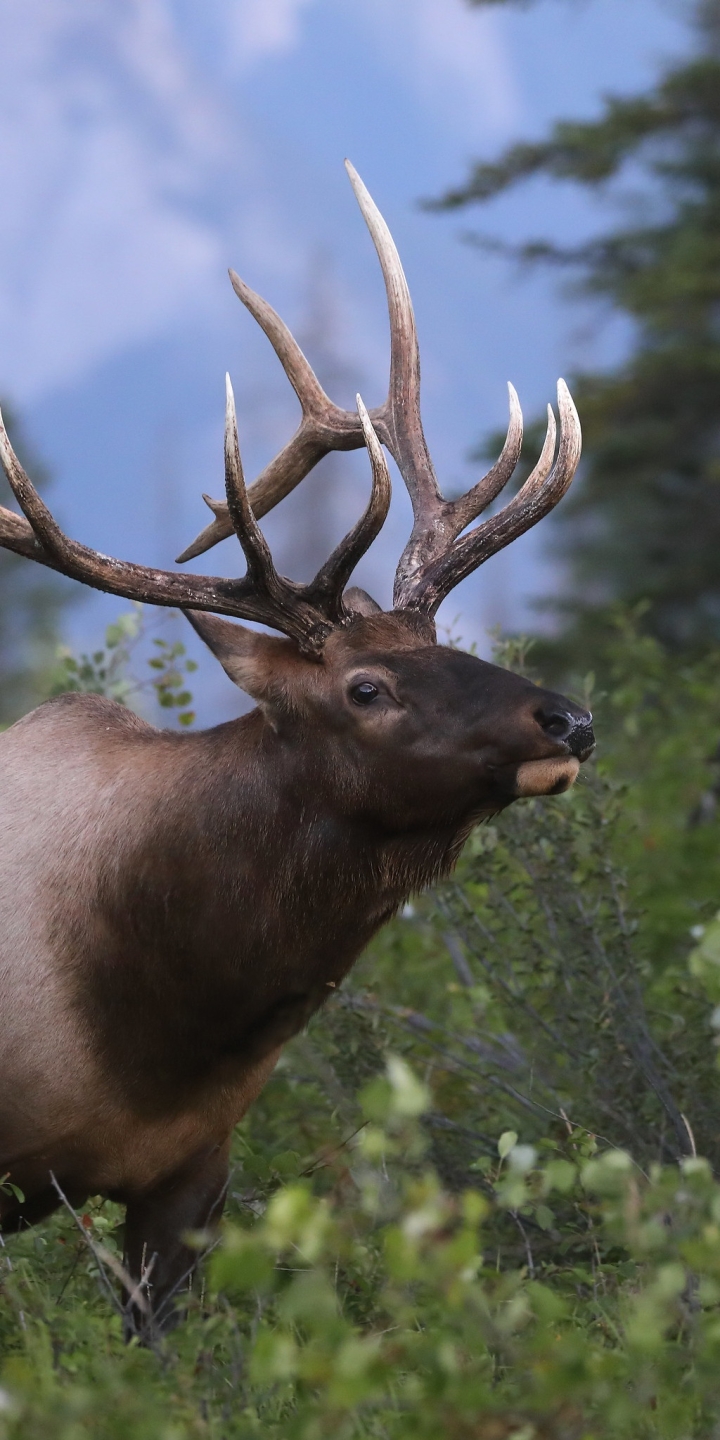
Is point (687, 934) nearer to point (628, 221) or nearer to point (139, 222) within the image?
point (628, 221)

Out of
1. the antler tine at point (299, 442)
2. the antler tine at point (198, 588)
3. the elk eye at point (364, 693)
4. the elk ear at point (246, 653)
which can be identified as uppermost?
the antler tine at point (299, 442)

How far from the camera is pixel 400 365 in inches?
181

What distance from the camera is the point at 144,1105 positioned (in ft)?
11.8

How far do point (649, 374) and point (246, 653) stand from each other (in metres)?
8.73

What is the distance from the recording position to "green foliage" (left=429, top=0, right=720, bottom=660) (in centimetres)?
1009

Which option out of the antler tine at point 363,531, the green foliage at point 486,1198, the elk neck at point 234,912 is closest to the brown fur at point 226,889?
the elk neck at point 234,912

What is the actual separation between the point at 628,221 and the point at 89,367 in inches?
5187

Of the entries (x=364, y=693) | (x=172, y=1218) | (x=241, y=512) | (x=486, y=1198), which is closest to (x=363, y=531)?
(x=241, y=512)

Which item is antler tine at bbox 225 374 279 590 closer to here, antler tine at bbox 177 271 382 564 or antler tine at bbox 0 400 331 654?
antler tine at bbox 0 400 331 654

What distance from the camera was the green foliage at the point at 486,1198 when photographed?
1.87 m

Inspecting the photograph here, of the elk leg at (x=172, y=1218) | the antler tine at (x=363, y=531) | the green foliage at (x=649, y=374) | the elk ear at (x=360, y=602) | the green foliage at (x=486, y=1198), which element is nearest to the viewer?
the green foliage at (x=486, y=1198)

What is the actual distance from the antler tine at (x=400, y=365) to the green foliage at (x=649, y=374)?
5603 mm

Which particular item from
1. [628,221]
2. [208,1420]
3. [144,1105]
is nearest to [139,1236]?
[144,1105]

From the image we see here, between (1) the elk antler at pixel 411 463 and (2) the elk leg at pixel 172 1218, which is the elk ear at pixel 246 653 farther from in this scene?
(2) the elk leg at pixel 172 1218
